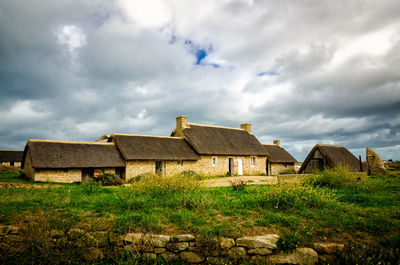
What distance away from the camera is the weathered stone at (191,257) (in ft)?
18.3

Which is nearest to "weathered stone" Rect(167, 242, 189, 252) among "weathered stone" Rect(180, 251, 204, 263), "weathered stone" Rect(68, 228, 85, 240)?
"weathered stone" Rect(180, 251, 204, 263)

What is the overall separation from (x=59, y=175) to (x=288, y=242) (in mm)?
18386

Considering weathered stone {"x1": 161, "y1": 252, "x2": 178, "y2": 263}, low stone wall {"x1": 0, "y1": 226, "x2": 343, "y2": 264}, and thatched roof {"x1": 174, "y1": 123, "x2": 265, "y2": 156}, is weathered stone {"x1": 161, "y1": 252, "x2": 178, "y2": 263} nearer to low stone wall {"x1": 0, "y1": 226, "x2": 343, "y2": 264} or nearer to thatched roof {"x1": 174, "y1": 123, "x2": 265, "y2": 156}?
low stone wall {"x1": 0, "y1": 226, "x2": 343, "y2": 264}

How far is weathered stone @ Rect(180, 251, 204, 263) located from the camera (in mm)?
5566

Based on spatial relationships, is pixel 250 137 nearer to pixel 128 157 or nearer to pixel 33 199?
pixel 128 157

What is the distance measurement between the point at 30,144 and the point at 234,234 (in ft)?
62.1

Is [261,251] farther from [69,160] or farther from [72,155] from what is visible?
[72,155]

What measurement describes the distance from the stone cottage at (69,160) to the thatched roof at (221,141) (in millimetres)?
8074

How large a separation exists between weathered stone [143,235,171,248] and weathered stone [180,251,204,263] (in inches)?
18.8

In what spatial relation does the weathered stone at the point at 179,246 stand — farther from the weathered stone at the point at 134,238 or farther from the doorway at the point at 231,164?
the doorway at the point at 231,164

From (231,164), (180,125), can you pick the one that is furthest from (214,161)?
(180,125)

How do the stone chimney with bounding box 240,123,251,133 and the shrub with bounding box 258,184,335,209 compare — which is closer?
the shrub with bounding box 258,184,335,209

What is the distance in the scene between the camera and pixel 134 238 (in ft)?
19.3

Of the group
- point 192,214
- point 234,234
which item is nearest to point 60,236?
point 192,214
